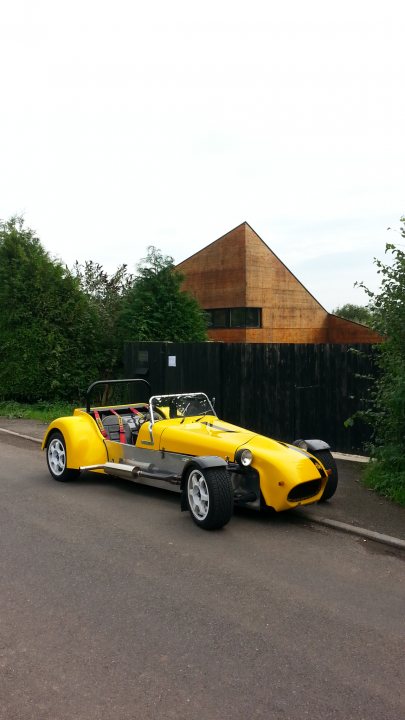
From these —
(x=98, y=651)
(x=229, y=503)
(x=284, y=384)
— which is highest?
(x=284, y=384)

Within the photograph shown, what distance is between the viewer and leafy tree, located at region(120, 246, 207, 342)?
1630cm

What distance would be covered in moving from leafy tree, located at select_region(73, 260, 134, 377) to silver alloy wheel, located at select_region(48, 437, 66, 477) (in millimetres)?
8854

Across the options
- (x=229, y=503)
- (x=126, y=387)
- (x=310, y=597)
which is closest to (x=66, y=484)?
(x=229, y=503)

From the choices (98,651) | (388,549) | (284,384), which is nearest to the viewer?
(98,651)

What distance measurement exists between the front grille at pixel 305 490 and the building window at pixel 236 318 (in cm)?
2045

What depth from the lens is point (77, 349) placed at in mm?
17062

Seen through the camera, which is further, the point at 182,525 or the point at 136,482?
the point at 136,482

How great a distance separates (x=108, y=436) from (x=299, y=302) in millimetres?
22296

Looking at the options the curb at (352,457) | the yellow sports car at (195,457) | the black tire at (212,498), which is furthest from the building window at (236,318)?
the black tire at (212,498)

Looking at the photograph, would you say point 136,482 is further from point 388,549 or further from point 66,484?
point 388,549

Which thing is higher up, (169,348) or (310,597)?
(169,348)

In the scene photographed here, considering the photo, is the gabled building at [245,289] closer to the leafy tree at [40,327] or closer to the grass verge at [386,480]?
the leafy tree at [40,327]

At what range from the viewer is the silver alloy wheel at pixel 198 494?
19.9ft

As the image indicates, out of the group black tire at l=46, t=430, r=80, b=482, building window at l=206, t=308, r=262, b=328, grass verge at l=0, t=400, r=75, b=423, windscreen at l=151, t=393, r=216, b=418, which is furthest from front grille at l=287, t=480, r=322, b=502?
building window at l=206, t=308, r=262, b=328
